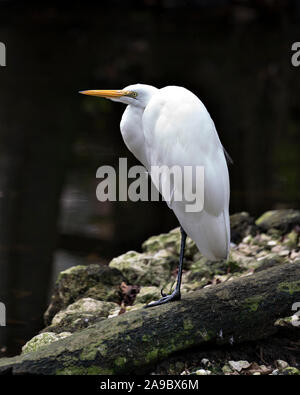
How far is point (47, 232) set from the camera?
7.34m

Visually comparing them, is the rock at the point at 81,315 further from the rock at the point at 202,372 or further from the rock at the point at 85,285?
the rock at the point at 202,372

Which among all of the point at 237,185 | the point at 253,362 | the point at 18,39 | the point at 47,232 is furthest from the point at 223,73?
the point at 253,362

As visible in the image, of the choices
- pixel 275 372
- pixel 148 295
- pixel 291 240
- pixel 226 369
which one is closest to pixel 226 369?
pixel 226 369

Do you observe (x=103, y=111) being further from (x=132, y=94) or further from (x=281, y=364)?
(x=281, y=364)

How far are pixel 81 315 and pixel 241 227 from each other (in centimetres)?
195

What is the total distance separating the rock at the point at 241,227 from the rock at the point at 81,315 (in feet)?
4.88

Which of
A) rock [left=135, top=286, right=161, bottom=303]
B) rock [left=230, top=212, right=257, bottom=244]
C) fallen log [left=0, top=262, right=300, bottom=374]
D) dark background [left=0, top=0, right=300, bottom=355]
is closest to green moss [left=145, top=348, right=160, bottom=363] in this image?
fallen log [left=0, top=262, right=300, bottom=374]

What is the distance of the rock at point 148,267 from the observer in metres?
5.37

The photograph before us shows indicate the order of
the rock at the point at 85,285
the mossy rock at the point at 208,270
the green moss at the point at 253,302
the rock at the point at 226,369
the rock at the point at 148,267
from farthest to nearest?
the rock at the point at 148,267, the mossy rock at the point at 208,270, the rock at the point at 85,285, the green moss at the point at 253,302, the rock at the point at 226,369

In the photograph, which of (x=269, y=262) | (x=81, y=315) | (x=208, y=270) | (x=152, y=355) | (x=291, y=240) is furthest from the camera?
(x=291, y=240)

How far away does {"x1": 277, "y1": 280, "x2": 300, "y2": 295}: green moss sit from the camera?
3.92m

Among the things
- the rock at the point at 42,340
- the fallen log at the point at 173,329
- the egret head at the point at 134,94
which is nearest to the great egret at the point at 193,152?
the egret head at the point at 134,94

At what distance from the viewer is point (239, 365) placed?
374 centimetres
